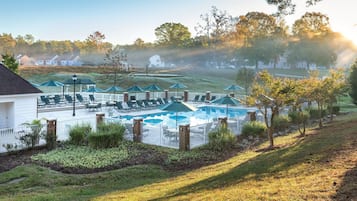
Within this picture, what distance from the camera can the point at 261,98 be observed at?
39.1 feet

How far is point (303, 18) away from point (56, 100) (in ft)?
162

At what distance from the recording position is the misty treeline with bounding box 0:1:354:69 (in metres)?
55.2

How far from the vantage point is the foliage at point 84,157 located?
10523 mm

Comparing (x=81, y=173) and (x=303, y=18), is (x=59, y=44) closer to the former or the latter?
(x=303, y=18)

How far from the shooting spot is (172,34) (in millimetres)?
81000

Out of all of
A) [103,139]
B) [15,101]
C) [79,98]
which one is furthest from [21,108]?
[79,98]

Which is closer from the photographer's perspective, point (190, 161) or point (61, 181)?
point (61, 181)

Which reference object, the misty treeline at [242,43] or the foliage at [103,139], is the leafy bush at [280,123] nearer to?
the foliage at [103,139]

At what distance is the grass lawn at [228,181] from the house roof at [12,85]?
611 cm

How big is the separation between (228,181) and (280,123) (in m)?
10.5

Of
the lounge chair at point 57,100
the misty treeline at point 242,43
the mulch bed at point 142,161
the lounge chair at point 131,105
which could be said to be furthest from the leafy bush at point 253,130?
the misty treeline at point 242,43

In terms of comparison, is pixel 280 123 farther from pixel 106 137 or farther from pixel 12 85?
pixel 12 85

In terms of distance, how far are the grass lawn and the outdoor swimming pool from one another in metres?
9.56

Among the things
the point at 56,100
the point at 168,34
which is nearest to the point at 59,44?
the point at 168,34
